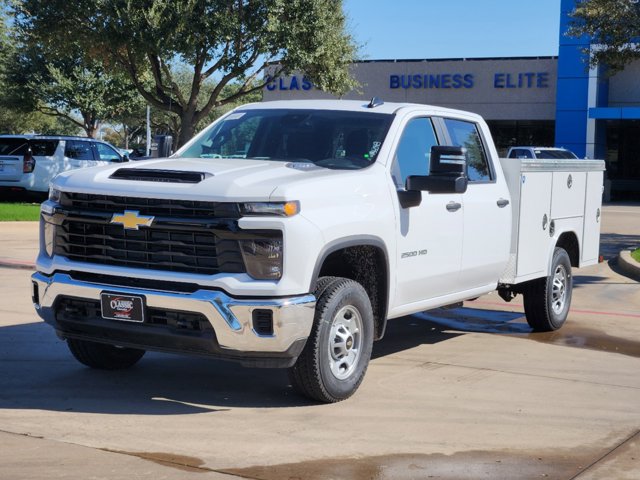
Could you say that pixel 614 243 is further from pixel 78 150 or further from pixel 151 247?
pixel 151 247

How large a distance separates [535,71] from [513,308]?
120 ft

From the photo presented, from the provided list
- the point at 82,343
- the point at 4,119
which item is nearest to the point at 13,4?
the point at 82,343

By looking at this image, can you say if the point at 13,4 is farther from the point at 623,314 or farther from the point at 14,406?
the point at 14,406

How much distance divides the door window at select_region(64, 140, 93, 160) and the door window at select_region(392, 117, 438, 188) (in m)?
20.2

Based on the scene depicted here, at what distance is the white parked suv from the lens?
25.5m

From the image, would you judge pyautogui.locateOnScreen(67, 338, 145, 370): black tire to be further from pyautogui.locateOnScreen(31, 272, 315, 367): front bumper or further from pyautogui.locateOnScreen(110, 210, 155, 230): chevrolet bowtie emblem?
pyautogui.locateOnScreen(110, 210, 155, 230): chevrolet bowtie emblem

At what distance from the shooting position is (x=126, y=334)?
242 inches

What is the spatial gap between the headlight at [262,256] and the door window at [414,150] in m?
1.52

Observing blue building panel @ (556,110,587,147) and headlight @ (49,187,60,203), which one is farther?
blue building panel @ (556,110,587,147)

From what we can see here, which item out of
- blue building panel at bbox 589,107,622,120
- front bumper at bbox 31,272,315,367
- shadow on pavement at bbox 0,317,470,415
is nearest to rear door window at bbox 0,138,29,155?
shadow on pavement at bbox 0,317,470,415

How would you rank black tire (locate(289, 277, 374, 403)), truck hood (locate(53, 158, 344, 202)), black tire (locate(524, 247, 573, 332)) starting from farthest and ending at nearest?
1. black tire (locate(524, 247, 573, 332))
2. black tire (locate(289, 277, 374, 403))
3. truck hood (locate(53, 158, 344, 202))

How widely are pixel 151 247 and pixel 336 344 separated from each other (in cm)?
135

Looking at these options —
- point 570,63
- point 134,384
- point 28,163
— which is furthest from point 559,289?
point 570,63

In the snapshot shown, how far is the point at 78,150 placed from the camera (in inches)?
1054
